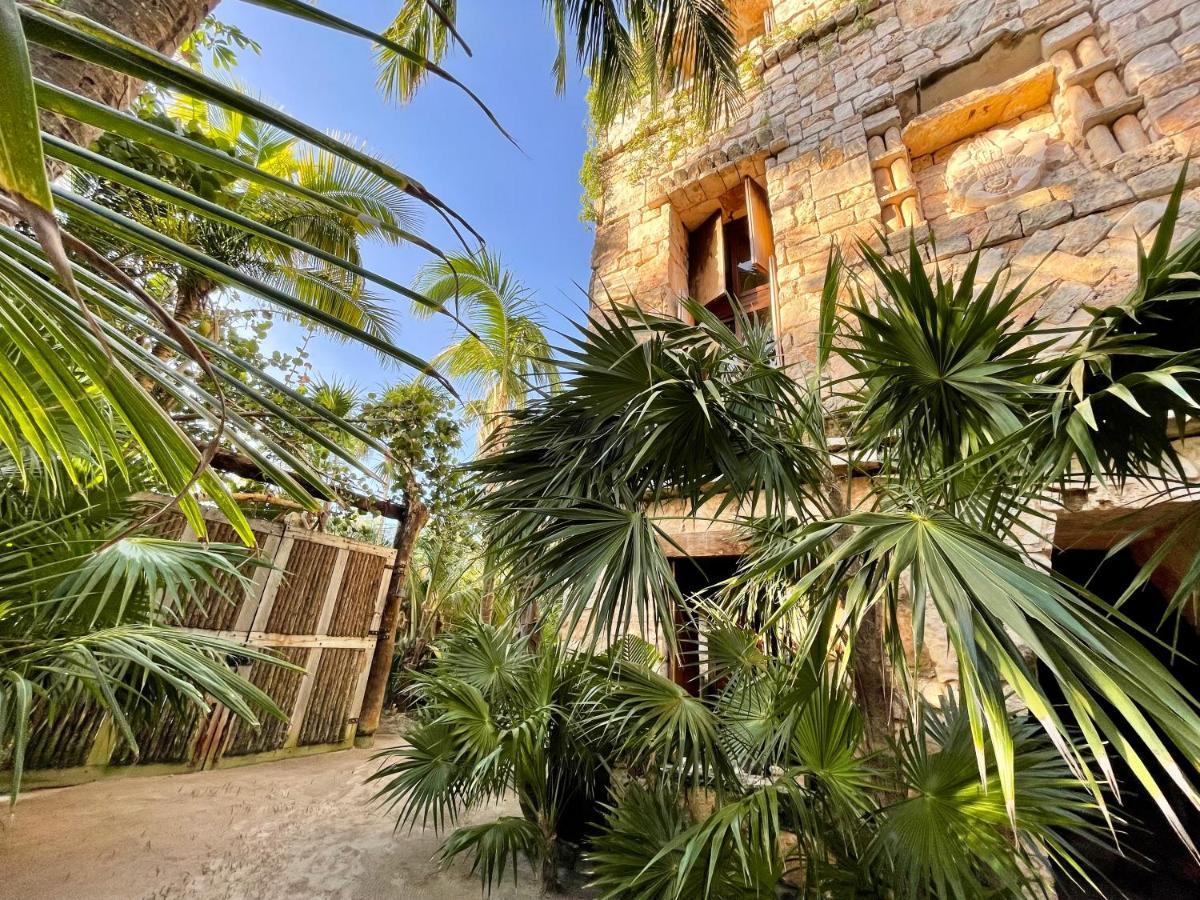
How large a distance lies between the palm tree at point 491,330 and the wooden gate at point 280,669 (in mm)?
2014

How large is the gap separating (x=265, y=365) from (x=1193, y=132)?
743cm

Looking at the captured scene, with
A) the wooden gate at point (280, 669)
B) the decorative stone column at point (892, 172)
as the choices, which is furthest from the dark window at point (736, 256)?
the wooden gate at point (280, 669)

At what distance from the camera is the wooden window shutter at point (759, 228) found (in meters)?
4.39

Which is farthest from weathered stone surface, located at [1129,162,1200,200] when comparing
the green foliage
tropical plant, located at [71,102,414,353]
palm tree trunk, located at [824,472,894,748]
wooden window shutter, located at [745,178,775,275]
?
tropical plant, located at [71,102,414,353]

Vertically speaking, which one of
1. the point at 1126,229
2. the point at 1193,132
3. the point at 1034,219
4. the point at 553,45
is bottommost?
the point at 1126,229

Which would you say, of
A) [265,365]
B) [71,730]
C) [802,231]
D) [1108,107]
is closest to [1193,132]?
[1108,107]

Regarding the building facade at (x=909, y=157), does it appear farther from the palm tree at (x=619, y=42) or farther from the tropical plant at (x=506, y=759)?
the tropical plant at (x=506, y=759)

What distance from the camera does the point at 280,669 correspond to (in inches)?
160

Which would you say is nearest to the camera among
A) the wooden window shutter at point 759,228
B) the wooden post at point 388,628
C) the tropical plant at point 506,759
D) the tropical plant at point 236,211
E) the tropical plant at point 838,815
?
the tropical plant at point 838,815

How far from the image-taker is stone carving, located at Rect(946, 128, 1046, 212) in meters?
3.46

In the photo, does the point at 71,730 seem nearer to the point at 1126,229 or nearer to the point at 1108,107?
the point at 1126,229

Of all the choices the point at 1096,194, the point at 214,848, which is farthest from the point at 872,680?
the point at 1096,194

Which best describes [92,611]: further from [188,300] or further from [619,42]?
[619,42]

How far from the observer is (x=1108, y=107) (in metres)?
3.21
